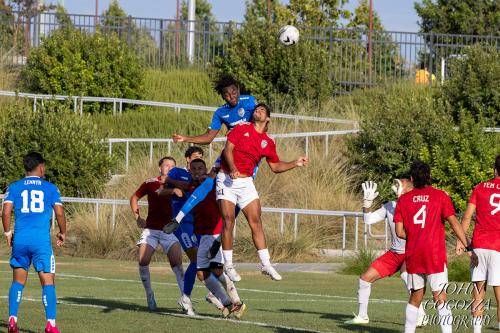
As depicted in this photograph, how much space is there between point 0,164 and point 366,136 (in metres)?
9.28

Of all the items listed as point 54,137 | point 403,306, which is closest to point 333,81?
point 54,137

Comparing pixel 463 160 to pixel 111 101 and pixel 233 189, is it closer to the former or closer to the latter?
pixel 111 101

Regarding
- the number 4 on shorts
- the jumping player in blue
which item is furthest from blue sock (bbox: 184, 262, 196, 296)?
the number 4 on shorts

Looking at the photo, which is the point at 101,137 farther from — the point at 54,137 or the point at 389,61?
the point at 389,61

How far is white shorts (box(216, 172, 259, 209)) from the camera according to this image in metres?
13.6

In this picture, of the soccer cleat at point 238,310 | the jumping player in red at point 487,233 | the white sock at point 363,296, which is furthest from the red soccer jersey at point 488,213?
the soccer cleat at point 238,310

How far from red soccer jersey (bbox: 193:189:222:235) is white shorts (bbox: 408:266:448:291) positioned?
131 inches

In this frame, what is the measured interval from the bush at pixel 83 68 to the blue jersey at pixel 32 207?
2376cm

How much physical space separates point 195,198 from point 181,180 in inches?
21.3

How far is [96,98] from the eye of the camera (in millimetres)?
33969

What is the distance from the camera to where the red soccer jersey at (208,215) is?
14016 mm

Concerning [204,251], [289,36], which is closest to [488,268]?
[204,251]

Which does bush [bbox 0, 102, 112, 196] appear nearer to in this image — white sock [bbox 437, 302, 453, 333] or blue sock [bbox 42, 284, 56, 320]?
blue sock [bbox 42, 284, 56, 320]

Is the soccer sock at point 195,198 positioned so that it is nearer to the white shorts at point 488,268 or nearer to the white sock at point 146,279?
the white sock at point 146,279
